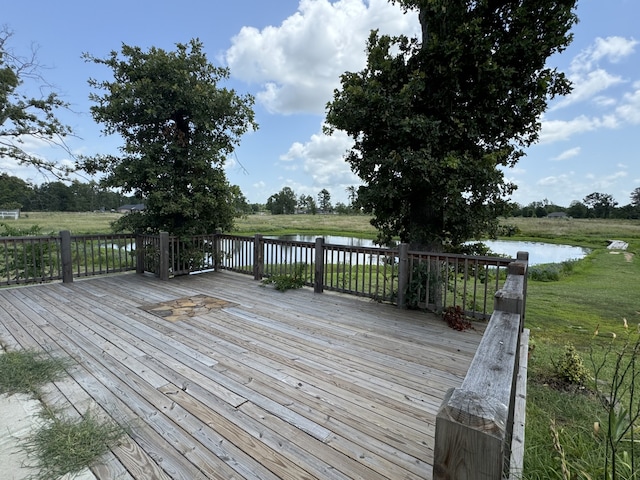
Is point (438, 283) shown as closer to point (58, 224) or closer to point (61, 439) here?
point (61, 439)

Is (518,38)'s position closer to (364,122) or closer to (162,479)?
(364,122)

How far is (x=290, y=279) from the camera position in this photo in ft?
18.5

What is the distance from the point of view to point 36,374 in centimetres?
247

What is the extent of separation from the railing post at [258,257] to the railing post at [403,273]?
9.57ft

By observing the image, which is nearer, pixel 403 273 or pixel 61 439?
pixel 61 439

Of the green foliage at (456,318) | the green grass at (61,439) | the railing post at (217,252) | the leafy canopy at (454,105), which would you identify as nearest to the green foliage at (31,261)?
the railing post at (217,252)

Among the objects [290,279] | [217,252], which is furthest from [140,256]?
[290,279]

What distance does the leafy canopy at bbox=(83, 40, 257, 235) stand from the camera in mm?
6168

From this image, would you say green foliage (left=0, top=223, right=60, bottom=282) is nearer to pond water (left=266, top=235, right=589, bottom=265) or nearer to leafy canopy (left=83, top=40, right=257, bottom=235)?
leafy canopy (left=83, top=40, right=257, bottom=235)

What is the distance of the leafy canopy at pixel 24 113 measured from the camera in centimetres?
709

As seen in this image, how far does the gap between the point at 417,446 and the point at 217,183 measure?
6.17 metres

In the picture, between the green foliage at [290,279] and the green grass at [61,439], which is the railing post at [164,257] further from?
the green grass at [61,439]

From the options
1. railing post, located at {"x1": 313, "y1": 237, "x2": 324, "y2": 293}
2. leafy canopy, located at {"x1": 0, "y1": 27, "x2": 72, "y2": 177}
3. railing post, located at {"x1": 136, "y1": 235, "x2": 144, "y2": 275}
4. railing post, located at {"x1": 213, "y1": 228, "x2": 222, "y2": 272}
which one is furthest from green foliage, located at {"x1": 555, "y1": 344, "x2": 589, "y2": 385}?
leafy canopy, located at {"x1": 0, "y1": 27, "x2": 72, "y2": 177}

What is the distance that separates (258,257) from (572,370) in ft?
16.7
